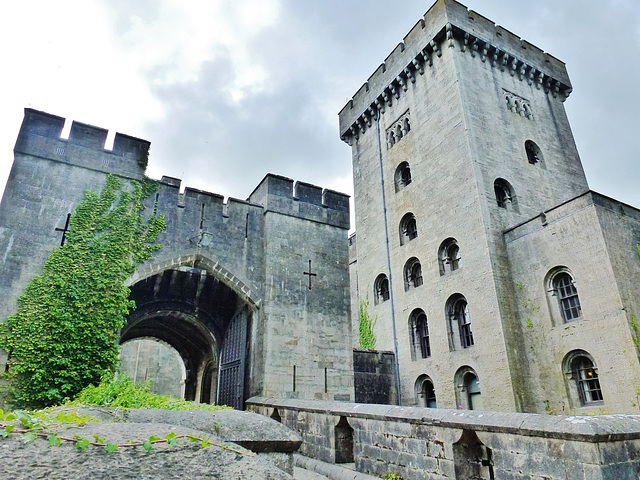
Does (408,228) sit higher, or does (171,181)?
(408,228)

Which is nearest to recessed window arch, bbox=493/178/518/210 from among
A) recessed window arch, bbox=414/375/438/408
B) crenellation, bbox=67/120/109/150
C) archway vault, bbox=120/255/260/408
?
recessed window arch, bbox=414/375/438/408

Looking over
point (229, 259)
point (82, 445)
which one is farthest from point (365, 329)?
point (82, 445)

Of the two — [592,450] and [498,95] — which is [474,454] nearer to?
[592,450]

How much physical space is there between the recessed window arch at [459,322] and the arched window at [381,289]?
4352 millimetres

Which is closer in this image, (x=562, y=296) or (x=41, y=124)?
(x=41, y=124)

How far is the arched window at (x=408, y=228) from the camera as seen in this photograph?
21178mm

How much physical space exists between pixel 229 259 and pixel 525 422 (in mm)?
9455

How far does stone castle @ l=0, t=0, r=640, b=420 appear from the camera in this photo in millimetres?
11750

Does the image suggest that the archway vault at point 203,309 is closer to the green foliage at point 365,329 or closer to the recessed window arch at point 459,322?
the green foliage at point 365,329

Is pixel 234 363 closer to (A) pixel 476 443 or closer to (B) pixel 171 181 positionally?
(B) pixel 171 181

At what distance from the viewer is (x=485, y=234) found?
54.6 feet

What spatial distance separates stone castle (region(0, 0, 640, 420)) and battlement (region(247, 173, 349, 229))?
0.23 feet

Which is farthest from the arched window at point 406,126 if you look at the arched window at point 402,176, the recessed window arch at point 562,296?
the recessed window arch at point 562,296

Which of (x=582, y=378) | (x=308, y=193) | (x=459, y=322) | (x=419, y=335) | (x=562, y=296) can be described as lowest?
(x=582, y=378)
